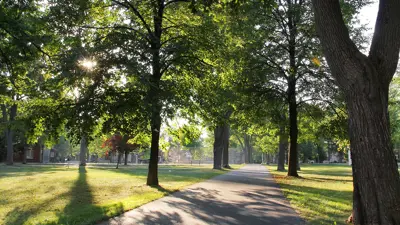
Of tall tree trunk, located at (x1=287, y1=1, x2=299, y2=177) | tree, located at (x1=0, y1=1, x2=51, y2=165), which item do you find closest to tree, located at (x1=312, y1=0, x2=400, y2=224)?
tree, located at (x1=0, y1=1, x2=51, y2=165)

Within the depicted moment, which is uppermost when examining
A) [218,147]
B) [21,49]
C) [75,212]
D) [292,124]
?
[21,49]

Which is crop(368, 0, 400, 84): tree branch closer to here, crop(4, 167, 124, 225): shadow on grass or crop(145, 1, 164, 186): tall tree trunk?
crop(4, 167, 124, 225): shadow on grass

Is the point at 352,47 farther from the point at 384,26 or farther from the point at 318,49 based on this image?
the point at 318,49

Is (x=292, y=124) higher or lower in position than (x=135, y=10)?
lower

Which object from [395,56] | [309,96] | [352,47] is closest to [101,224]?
[352,47]

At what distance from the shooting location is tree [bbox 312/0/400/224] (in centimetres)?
549

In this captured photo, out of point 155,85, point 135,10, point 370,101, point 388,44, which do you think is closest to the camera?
point 370,101

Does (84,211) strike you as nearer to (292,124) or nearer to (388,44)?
(388,44)

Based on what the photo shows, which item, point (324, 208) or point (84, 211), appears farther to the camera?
point (324, 208)

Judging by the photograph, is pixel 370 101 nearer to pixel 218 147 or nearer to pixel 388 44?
pixel 388 44

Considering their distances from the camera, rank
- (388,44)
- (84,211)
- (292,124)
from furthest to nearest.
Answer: (292,124) → (84,211) → (388,44)

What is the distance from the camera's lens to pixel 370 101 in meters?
5.71

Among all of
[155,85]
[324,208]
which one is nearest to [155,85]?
[155,85]

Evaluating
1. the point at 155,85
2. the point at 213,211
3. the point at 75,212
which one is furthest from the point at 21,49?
the point at 213,211
